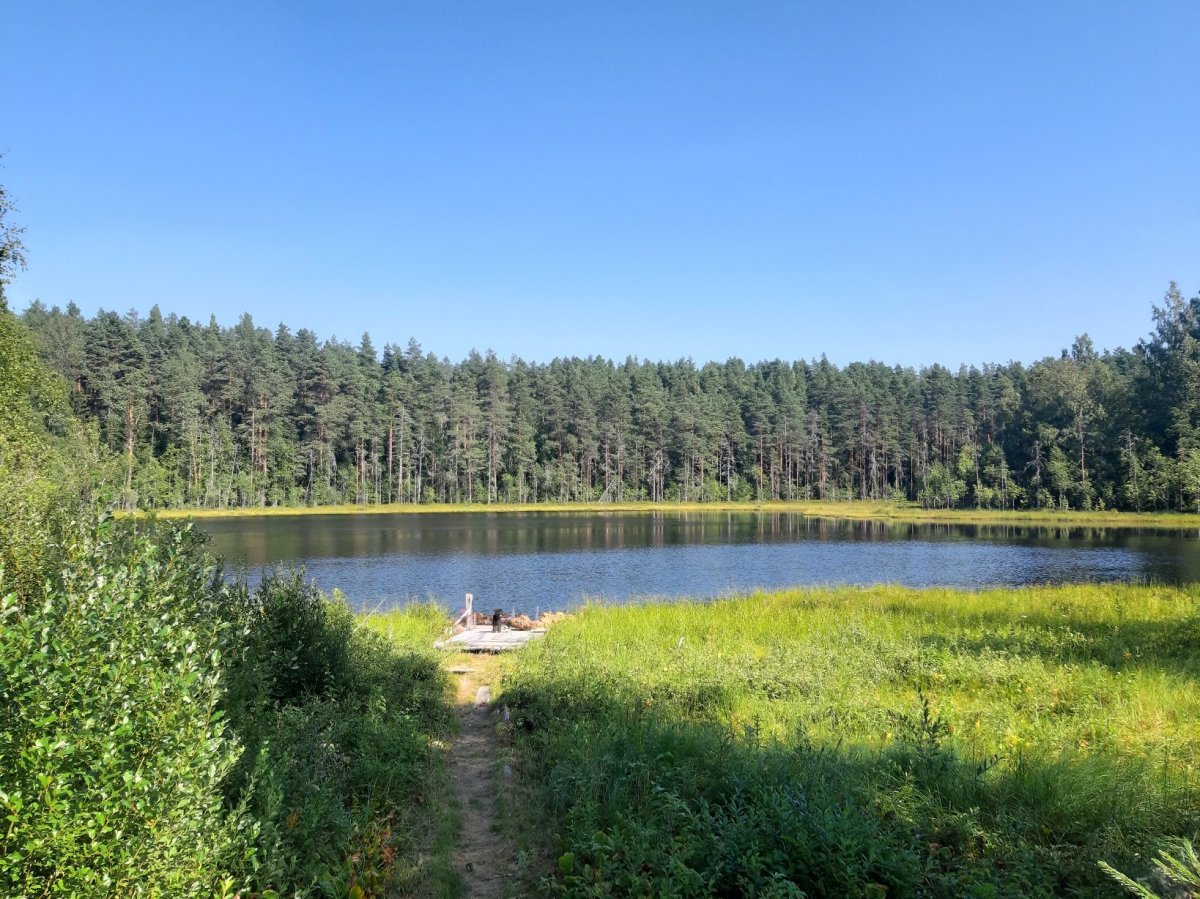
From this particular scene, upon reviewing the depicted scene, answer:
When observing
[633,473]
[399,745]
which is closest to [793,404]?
[633,473]

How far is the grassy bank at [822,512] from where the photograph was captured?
68.9 m

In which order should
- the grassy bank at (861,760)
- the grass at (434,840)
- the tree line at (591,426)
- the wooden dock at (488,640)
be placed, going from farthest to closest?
the tree line at (591,426) → the wooden dock at (488,640) → the grass at (434,840) → the grassy bank at (861,760)

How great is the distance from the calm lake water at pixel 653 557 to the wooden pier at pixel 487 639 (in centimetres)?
446

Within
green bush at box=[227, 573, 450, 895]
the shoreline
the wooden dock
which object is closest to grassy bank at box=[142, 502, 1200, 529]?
the shoreline

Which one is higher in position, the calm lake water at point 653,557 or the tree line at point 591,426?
the tree line at point 591,426

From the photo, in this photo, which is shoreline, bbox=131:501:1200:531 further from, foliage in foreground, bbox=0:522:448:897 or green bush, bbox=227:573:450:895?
foliage in foreground, bbox=0:522:448:897

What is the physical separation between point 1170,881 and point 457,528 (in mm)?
61313

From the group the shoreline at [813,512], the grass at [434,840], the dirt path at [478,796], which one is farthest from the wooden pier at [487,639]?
the shoreline at [813,512]

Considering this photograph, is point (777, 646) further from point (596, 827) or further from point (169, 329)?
point (169, 329)

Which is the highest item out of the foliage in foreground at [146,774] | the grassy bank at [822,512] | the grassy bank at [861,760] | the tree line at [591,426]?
the tree line at [591,426]

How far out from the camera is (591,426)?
106 metres

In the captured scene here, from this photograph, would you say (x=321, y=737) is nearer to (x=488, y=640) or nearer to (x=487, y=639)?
(x=488, y=640)

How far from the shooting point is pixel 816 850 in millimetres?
4762

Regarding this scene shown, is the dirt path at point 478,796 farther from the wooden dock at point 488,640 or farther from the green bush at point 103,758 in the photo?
the wooden dock at point 488,640
